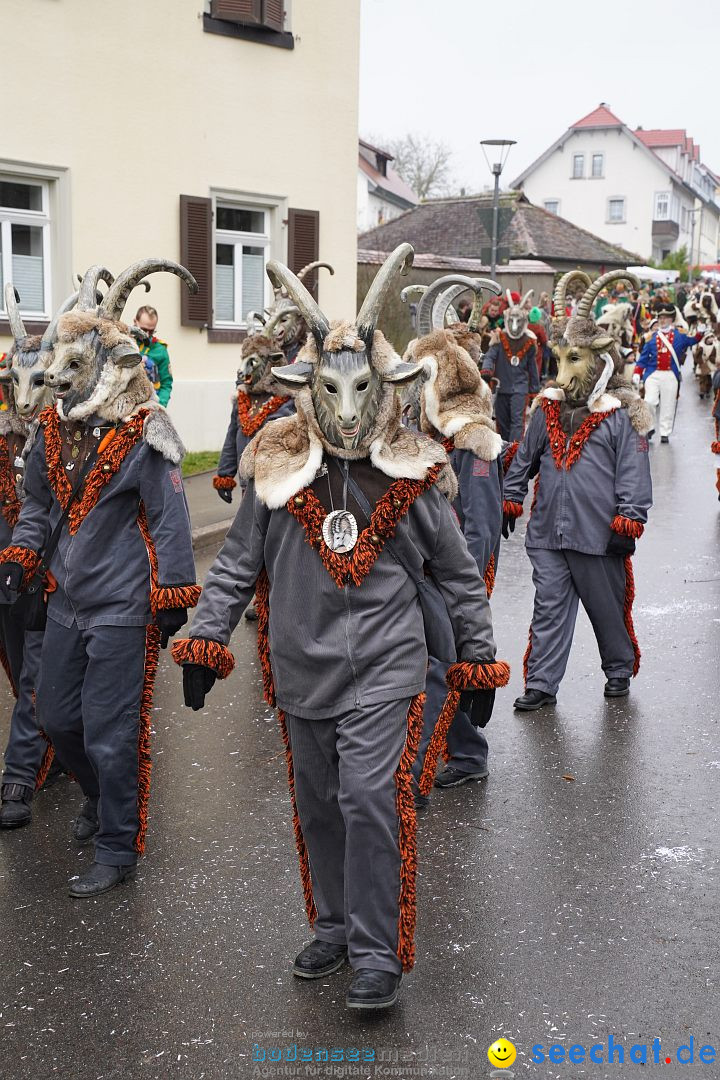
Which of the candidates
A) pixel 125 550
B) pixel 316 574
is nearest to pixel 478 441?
pixel 125 550

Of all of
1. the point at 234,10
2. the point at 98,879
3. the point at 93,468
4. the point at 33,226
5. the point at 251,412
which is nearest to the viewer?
the point at 98,879

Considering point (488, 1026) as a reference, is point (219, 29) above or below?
above

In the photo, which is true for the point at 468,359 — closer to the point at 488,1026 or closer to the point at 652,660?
the point at 652,660

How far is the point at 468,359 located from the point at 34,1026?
12.9ft

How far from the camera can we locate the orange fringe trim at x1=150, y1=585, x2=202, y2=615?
4629 millimetres

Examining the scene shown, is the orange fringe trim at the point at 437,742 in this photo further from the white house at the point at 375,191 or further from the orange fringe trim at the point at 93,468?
the white house at the point at 375,191

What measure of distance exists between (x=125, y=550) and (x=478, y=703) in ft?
5.02

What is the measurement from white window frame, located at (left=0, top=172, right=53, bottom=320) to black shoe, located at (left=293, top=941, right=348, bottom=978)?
37.6 ft

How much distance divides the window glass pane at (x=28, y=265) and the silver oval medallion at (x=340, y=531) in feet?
38.3

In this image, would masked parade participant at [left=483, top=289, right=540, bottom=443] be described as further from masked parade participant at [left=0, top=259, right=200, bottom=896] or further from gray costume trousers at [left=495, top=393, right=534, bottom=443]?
masked parade participant at [left=0, top=259, right=200, bottom=896]

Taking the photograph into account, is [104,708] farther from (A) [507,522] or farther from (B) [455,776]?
(A) [507,522]

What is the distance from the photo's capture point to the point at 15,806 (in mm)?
5293

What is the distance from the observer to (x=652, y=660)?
792 cm

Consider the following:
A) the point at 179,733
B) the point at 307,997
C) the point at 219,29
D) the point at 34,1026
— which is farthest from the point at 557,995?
the point at 219,29
